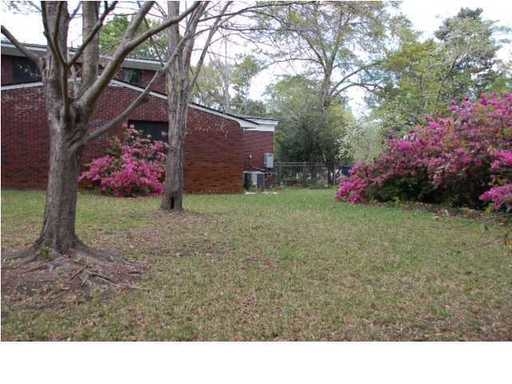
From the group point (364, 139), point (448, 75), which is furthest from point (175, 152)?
point (448, 75)

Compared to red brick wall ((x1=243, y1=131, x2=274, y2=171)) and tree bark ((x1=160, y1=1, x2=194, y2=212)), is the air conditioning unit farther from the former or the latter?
tree bark ((x1=160, y1=1, x2=194, y2=212))

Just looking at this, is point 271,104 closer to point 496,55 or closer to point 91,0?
point 496,55

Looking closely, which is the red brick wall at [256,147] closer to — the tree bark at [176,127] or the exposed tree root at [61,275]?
the tree bark at [176,127]

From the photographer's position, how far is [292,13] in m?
7.69

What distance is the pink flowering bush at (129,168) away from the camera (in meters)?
12.1

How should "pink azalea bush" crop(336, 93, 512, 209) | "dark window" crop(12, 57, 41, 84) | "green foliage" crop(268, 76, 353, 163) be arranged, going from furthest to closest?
"green foliage" crop(268, 76, 353, 163) → "dark window" crop(12, 57, 41, 84) → "pink azalea bush" crop(336, 93, 512, 209)

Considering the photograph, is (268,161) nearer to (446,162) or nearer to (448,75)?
(448,75)

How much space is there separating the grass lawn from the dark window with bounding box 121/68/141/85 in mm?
9578

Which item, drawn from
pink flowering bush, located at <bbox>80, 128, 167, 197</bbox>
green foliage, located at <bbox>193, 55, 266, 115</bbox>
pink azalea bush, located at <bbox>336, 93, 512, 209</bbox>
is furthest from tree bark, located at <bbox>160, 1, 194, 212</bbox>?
green foliage, located at <bbox>193, 55, 266, 115</bbox>

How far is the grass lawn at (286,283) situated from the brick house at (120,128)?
5.44 m

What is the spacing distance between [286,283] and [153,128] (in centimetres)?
1137

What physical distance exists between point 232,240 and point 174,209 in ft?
10.0

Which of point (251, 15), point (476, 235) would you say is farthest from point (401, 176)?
point (251, 15)

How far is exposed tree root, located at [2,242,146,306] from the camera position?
3475 millimetres
